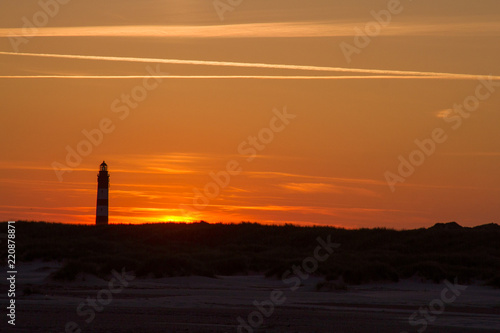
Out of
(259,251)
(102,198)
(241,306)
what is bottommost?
(241,306)

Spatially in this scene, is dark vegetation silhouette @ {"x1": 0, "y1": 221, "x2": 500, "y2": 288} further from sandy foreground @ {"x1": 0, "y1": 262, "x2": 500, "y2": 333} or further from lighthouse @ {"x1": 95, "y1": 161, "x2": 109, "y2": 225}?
lighthouse @ {"x1": 95, "y1": 161, "x2": 109, "y2": 225}

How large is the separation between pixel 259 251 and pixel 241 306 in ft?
64.0

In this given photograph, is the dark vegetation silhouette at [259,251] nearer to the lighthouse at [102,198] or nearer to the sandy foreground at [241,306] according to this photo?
the sandy foreground at [241,306]

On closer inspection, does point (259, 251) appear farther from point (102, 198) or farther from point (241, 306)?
point (241, 306)

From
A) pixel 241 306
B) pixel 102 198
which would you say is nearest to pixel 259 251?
pixel 102 198

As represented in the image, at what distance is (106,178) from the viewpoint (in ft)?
174

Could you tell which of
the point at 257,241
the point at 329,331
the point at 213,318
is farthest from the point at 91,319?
the point at 257,241

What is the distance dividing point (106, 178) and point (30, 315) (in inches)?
1461

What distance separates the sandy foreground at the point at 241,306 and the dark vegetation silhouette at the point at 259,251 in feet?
2.36

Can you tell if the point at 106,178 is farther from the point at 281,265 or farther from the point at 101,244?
the point at 281,265

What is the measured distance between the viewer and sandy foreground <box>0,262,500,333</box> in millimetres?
15319

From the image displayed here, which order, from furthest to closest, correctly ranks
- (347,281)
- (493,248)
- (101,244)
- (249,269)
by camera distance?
(101,244), (493,248), (249,269), (347,281)

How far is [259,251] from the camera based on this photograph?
3844 centimetres

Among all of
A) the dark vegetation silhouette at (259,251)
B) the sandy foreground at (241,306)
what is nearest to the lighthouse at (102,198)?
the dark vegetation silhouette at (259,251)
